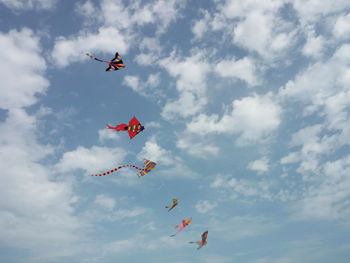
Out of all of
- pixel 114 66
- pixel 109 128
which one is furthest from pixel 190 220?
pixel 114 66

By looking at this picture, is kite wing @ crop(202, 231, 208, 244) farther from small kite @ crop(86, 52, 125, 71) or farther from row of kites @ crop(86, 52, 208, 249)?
small kite @ crop(86, 52, 125, 71)

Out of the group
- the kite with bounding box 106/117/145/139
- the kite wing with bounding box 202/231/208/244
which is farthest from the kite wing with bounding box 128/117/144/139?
the kite wing with bounding box 202/231/208/244

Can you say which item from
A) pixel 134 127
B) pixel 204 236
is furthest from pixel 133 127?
pixel 204 236

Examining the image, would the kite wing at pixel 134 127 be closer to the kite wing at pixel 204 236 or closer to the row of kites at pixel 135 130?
the row of kites at pixel 135 130

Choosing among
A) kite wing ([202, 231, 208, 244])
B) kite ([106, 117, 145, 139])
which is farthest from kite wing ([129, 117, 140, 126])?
kite wing ([202, 231, 208, 244])

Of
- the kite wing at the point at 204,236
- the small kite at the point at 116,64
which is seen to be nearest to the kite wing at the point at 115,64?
the small kite at the point at 116,64

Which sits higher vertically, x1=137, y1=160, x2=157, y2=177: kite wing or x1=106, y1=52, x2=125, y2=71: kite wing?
x1=106, y1=52, x2=125, y2=71: kite wing

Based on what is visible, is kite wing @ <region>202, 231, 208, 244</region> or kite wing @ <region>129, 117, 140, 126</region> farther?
kite wing @ <region>202, 231, 208, 244</region>

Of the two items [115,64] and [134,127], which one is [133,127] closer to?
[134,127]

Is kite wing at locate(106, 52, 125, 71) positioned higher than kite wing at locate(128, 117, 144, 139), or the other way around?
kite wing at locate(106, 52, 125, 71)

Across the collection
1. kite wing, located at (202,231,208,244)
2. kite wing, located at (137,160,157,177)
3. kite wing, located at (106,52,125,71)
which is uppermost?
kite wing, located at (106,52,125,71)

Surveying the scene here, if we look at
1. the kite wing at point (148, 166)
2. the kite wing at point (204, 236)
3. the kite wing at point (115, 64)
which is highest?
the kite wing at point (115, 64)

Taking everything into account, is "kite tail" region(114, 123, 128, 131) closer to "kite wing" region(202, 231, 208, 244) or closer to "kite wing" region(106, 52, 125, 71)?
"kite wing" region(106, 52, 125, 71)

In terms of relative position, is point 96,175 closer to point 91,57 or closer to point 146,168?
point 146,168
